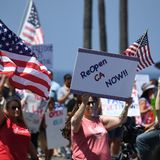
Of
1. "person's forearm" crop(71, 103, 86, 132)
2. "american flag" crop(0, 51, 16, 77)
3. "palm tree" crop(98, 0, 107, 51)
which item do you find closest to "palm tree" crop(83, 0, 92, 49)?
"palm tree" crop(98, 0, 107, 51)

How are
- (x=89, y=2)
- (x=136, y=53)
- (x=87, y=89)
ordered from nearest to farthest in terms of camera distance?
1. (x=87, y=89)
2. (x=136, y=53)
3. (x=89, y=2)

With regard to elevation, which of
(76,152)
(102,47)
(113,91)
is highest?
(102,47)

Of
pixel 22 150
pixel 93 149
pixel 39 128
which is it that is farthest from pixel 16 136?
pixel 39 128

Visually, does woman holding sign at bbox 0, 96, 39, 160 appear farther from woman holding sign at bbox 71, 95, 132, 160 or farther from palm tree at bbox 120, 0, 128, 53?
palm tree at bbox 120, 0, 128, 53

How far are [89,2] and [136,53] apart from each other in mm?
20727

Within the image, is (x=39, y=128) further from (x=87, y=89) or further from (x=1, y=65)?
(x=87, y=89)

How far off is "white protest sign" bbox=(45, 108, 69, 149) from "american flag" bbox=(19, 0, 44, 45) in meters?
3.99

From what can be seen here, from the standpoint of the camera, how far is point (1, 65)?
10.1m

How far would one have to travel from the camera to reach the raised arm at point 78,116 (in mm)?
9000

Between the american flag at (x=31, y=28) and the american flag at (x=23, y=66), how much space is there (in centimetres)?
947

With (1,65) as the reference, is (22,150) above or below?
below

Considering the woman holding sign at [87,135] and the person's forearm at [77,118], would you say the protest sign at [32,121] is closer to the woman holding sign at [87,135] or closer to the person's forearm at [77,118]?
the woman holding sign at [87,135]

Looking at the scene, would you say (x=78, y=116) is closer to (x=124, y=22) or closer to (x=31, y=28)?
(x=31, y=28)

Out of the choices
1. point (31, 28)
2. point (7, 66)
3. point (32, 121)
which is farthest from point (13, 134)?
point (31, 28)
